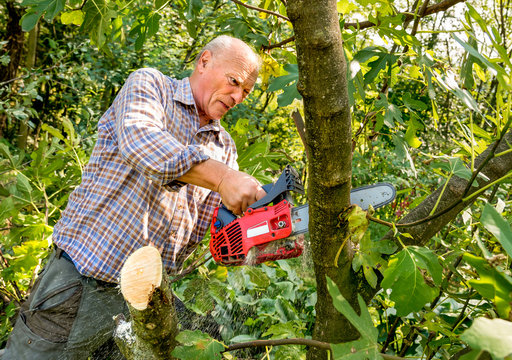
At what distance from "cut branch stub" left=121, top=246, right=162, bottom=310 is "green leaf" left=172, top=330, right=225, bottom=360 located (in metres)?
0.15

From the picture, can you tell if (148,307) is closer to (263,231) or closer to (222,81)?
(263,231)

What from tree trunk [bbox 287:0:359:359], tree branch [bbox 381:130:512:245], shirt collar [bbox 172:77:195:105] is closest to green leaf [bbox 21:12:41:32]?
shirt collar [bbox 172:77:195:105]

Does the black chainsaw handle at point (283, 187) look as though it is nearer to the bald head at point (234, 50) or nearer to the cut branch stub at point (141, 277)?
the cut branch stub at point (141, 277)

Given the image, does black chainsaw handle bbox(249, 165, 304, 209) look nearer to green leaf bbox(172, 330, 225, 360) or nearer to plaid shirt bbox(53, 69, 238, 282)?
plaid shirt bbox(53, 69, 238, 282)

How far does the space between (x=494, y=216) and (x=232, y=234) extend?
1210 mm

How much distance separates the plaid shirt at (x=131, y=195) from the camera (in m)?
1.74

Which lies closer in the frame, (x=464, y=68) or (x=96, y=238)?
(x=464, y=68)

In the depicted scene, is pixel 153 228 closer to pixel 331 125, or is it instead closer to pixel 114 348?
pixel 114 348

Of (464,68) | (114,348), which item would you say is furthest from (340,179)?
(114,348)

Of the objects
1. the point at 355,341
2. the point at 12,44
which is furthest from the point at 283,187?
the point at 12,44

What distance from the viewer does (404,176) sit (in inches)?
197

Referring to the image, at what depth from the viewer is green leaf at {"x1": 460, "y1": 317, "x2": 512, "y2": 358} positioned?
0.50 m

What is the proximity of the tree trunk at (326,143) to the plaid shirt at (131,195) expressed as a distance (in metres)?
0.64

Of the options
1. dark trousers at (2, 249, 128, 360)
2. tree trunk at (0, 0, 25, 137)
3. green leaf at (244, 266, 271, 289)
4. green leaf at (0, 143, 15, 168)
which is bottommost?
dark trousers at (2, 249, 128, 360)
